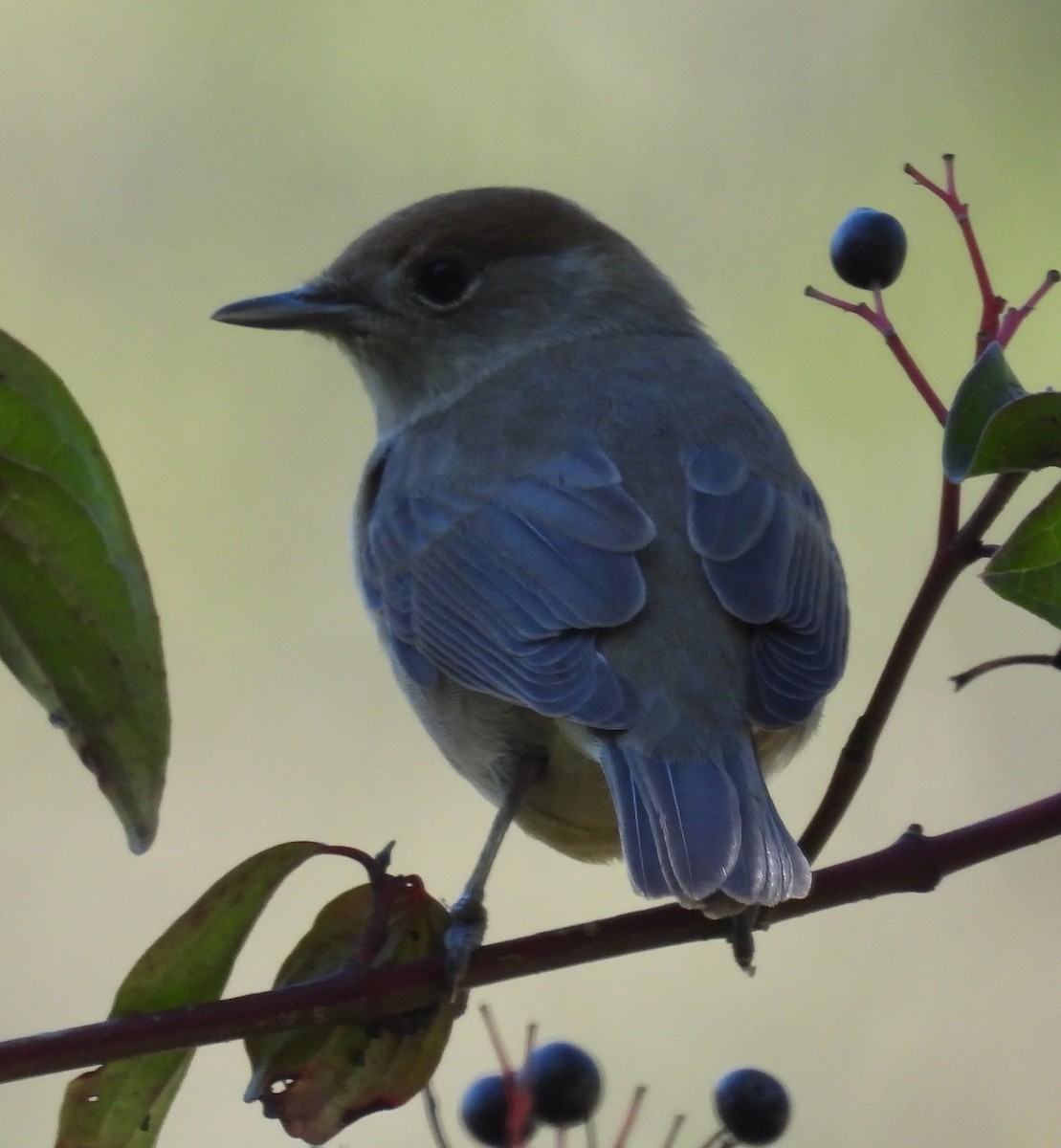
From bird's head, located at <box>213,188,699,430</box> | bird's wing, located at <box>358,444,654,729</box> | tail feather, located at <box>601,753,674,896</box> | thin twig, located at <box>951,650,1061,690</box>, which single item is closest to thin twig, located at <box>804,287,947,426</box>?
thin twig, located at <box>951,650,1061,690</box>

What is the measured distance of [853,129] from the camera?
6.38 meters

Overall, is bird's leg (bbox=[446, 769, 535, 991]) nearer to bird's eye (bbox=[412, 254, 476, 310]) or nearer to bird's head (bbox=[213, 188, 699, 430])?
bird's head (bbox=[213, 188, 699, 430])

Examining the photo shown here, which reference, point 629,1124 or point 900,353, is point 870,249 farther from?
point 629,1124

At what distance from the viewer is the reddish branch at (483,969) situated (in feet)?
6.52

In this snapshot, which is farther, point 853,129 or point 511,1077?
point 853,129

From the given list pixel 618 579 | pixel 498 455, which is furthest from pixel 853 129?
pixel 618 579

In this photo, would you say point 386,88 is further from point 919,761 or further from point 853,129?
point 919,761

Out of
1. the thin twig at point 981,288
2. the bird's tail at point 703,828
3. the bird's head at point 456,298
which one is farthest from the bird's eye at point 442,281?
the bird's tail at point 703,828

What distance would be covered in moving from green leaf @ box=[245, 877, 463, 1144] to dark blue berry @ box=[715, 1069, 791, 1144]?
20.9 inches

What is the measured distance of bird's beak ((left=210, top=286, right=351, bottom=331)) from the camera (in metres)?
3.78

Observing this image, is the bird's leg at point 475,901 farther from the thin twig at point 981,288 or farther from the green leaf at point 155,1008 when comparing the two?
the thin twig at point 981,288

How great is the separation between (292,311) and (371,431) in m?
2.04

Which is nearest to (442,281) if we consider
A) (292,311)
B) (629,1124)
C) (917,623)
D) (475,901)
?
(292,311)

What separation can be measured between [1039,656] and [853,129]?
164 inches
